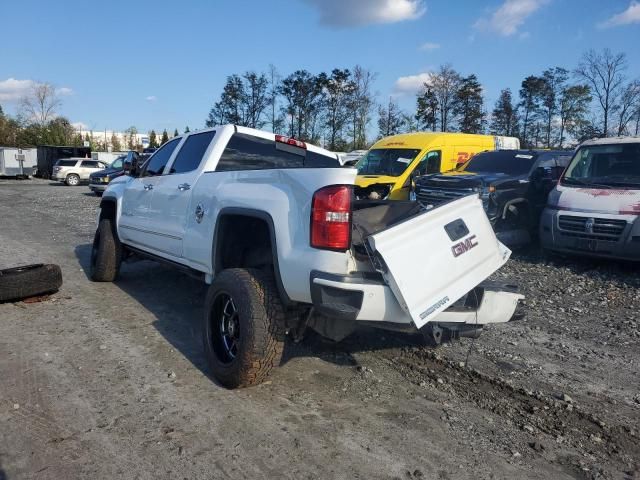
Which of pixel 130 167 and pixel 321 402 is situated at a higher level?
pixel 130 167

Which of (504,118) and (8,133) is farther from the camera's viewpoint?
(8,133)

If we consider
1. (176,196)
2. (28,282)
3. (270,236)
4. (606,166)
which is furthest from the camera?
(606,166)

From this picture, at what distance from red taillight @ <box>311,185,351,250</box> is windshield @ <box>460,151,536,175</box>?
8.05 metres

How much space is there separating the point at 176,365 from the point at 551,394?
112 inches

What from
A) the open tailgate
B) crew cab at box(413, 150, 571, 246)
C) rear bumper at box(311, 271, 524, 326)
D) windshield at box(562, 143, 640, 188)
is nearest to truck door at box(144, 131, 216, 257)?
rear bumper at box(311, 271, 524, 326)

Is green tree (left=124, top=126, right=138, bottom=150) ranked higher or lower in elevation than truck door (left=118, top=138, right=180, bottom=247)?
higher

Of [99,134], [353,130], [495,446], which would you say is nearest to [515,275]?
[495,446]

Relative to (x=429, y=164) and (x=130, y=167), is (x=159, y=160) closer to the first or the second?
(x=130, y=167)

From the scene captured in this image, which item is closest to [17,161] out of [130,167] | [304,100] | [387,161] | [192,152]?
[304,100]

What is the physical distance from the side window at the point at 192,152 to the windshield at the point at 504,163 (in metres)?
7.10

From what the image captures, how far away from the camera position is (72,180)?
105 feet

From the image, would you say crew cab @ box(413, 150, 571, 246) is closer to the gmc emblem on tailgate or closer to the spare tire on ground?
the gmc emblem on tailgate

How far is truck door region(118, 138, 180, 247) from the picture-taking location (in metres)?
5.72

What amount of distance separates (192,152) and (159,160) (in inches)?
32.8
